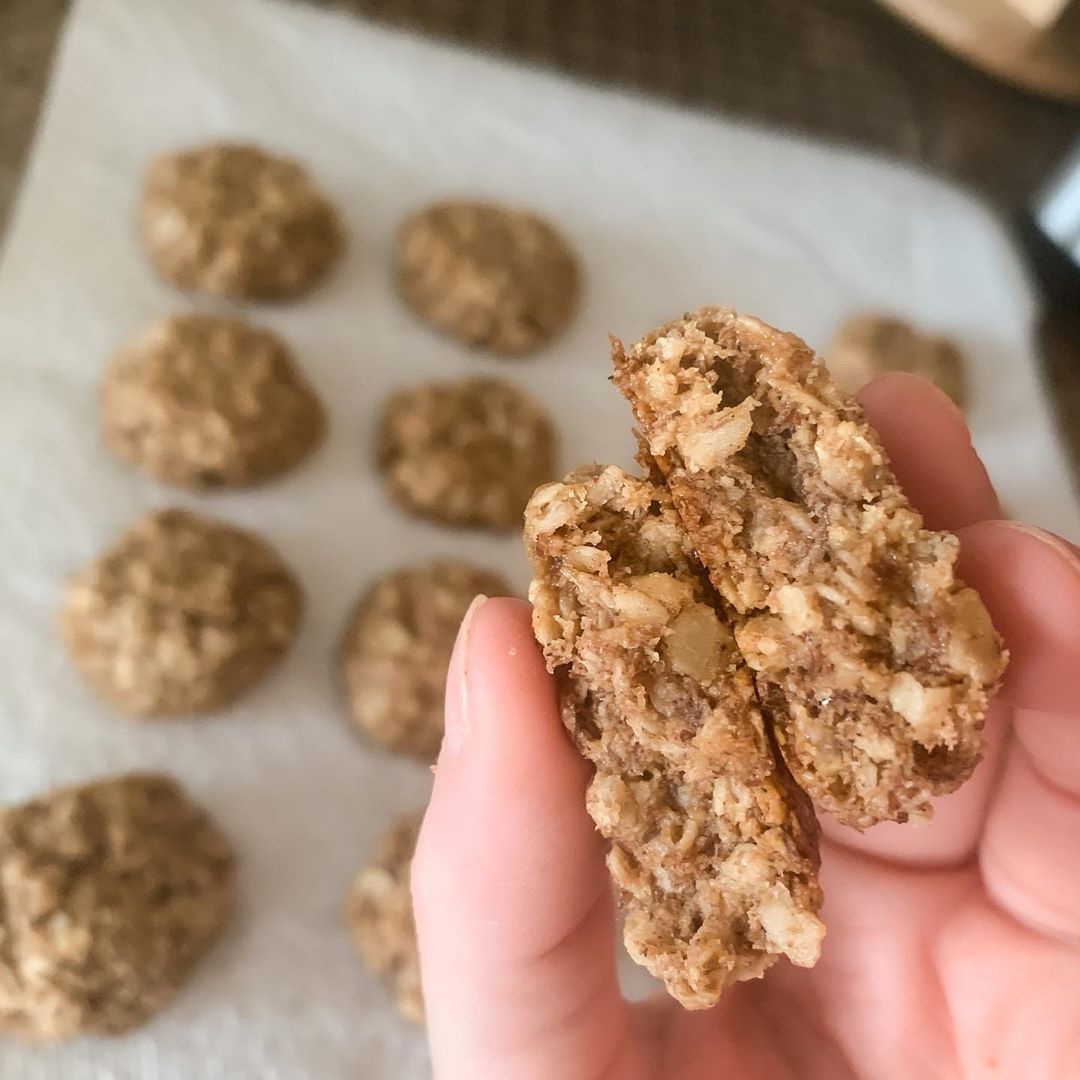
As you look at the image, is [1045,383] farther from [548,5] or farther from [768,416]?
[768,416]

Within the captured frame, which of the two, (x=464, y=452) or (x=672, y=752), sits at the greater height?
(x=672, y=752)

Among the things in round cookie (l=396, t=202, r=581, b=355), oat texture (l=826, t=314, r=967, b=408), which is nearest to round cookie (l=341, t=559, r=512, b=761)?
round cookie (l=396, t=202, r=581, b=355)

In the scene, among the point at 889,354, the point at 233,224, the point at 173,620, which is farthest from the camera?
the point at 889,354

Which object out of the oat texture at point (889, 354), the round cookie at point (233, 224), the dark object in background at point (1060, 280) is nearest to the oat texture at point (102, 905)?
the round cookie at point (233, 224)

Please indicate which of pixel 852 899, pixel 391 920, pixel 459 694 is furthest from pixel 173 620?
pixel 852 899

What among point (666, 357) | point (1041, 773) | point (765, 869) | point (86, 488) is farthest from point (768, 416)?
point (86, 488)

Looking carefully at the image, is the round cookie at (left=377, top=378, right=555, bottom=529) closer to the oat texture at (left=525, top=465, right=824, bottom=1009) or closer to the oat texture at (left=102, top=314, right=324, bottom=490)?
the oat texture at (left=102, top=314, right=324, bottom=490)

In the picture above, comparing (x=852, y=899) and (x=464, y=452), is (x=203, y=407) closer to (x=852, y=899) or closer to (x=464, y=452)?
(x=464, y=452)

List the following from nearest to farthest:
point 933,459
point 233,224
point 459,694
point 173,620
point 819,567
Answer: point 819,567 → point 459,694 → point 933,459 → point 173,620 → point 233,224
